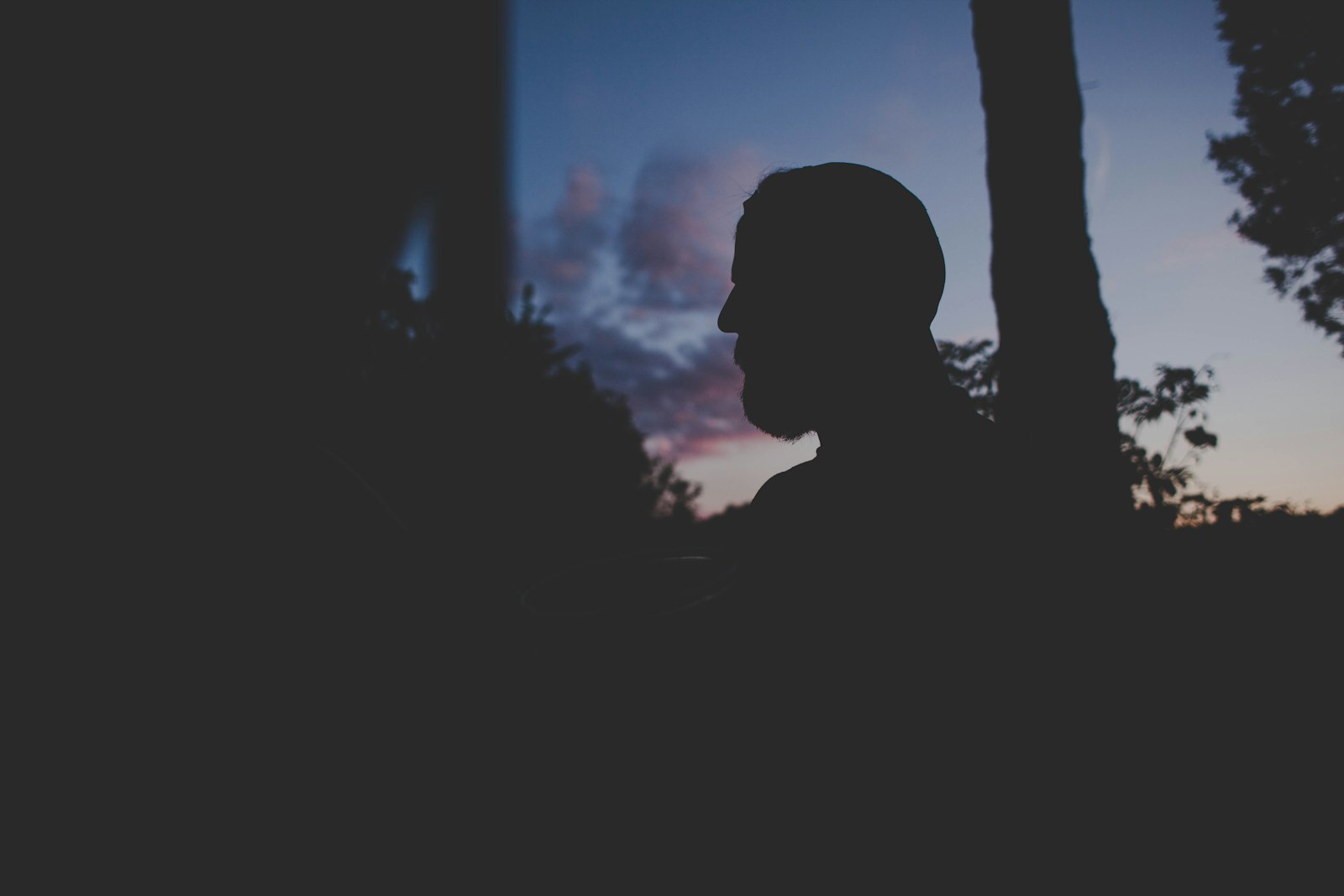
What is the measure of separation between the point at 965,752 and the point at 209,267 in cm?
616

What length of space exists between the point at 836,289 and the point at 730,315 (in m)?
0.45

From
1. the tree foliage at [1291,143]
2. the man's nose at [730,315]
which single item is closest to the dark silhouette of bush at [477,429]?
the man's nose at [730,315]

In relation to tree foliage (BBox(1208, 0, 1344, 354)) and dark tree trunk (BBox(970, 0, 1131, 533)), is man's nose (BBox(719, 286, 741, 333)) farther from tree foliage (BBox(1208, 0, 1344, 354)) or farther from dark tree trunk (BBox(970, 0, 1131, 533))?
tree foliage (BBox(1208, 0, 1344, 354))

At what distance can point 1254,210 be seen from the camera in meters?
12.8

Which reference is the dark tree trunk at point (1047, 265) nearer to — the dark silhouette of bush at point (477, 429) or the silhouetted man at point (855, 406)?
the silhouetted man at point (855, 406)

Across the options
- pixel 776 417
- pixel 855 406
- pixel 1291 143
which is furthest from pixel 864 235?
pixel 1291 143

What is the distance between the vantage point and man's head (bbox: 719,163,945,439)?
60.9 inches

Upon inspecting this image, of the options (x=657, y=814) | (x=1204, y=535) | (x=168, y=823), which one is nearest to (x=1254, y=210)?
(x=1204, y=535)

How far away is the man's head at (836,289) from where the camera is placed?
155 cm

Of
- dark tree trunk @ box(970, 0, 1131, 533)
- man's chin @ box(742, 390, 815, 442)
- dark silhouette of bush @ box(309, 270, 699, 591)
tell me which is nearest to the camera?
man's chin @ box(742, 390, 815, 442)

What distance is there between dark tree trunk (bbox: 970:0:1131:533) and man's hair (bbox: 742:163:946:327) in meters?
2.40

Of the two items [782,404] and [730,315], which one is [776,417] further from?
[730,315]

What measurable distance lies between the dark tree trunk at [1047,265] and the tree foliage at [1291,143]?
41.8 ft

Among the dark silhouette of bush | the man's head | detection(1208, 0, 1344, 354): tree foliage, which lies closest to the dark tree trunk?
the man's head
